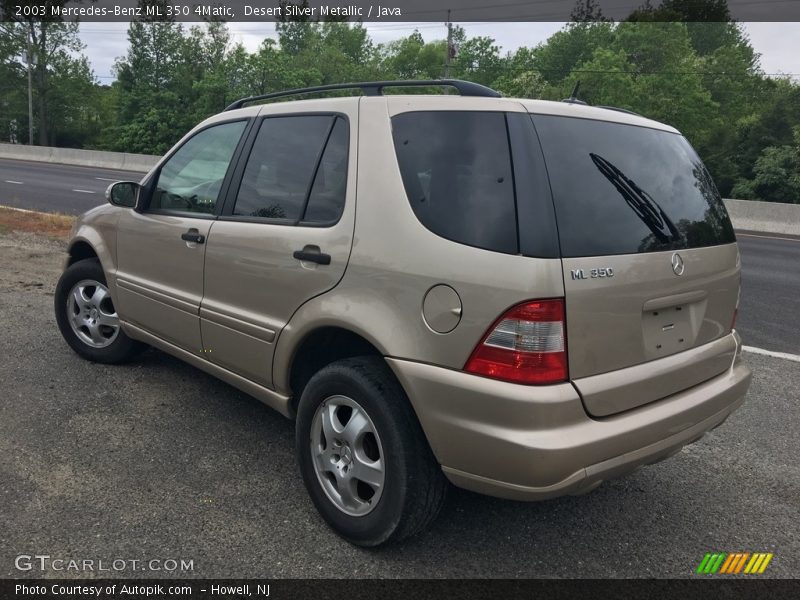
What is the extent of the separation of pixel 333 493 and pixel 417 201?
4.28 feet

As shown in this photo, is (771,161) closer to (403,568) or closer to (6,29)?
(403,568)

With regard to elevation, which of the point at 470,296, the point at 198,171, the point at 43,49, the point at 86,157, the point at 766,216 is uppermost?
the point at 43,49

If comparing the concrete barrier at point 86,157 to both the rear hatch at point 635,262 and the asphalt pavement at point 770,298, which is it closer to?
the asphalt pavement at point 770,298

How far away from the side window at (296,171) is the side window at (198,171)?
0.26m

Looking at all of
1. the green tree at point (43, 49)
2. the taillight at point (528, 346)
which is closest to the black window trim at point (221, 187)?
the taillight at point (528, 346)

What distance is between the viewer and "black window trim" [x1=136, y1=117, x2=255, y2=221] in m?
3.36

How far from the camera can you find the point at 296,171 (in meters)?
3.01

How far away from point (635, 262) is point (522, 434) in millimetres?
792

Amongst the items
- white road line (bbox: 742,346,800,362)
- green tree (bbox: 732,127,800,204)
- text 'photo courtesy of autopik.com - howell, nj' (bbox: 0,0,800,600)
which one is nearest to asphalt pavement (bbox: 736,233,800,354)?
white road line (bbox: 742,346,800,362)

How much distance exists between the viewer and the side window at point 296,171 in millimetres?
2793

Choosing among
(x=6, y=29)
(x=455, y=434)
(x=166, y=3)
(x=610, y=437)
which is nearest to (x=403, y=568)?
(x=455, y=434)

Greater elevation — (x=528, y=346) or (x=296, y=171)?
(x=296, y=171)

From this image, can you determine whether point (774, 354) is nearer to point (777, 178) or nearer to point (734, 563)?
point (734, 563)

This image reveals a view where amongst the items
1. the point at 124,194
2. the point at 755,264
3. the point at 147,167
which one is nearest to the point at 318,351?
the point at 124,194
